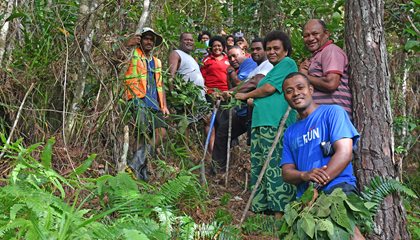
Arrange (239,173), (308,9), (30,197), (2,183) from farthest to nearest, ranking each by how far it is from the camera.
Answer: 1. (308,9)
2. (239,173)
3. (2,183)
4. (30,197)

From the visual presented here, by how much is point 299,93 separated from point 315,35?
1025 millimetres

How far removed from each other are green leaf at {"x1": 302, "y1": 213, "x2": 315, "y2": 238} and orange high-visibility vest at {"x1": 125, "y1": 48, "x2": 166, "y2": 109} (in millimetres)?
2596

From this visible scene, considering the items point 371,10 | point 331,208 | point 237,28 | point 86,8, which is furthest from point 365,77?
point 237,28

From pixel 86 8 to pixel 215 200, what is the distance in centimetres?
237

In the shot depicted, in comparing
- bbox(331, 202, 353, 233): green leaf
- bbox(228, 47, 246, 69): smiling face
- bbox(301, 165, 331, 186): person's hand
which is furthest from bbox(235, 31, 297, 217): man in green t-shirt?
bbox(228, 47, 246, 69): smiling face

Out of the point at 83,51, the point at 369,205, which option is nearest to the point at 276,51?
the point at 83,51

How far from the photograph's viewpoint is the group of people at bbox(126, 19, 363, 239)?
4.13 meters

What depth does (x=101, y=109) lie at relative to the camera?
577 cm

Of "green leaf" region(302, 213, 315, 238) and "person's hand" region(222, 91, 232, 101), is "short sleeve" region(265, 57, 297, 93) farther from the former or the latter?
"green leaf" region(302, 213, 315, 238)

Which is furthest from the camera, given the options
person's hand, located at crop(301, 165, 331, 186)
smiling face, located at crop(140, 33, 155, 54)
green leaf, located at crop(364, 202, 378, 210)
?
smiling face, located at crop(140, 33, 155, 54)

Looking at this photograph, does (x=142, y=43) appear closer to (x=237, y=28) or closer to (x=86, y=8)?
(x=86, y=8)

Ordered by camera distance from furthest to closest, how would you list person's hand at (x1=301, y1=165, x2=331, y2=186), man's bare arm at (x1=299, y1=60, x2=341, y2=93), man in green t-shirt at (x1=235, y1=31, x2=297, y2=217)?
man in green t-shirt at (x1=235, y1=31, x2=297, y2=217), man's bare arm at (x1=299, y1=60, x2=341, y2=93), person's hand at (x1=301, y1=165, x2=331, y2=186)

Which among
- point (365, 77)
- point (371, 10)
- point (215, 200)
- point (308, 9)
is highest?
point (308, 9)

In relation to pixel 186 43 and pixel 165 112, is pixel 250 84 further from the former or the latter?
pixel 186 43
